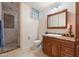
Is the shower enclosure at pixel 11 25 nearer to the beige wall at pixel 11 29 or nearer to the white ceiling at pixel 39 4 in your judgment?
the beige wall at pixel 11 29

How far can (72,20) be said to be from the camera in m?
1.91

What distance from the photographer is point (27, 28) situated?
202cm

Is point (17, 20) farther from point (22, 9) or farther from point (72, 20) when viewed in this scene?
point (72, 20)

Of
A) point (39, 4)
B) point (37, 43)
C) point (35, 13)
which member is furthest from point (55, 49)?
point (39, 4)

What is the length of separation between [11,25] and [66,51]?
3.72 feet

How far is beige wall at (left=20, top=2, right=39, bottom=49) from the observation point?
1.98 m

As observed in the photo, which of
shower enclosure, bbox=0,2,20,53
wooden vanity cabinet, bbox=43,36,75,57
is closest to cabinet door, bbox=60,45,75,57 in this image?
wooden vanity cabinet, bbox=43,36,75,57

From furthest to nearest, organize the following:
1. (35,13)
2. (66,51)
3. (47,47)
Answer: (47,47)
(35,13)
(66,51)

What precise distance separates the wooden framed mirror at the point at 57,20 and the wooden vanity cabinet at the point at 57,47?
0.25 m

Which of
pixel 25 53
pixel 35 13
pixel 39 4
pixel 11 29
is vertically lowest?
pixel 25 53

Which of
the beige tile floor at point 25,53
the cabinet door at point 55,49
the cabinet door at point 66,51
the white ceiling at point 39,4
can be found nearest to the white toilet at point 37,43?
the beige tile floor at point 25,53

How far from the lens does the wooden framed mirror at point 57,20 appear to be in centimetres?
196

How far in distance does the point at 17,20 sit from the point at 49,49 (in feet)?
2.85

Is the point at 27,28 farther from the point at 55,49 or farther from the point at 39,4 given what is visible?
the point at 55,49
